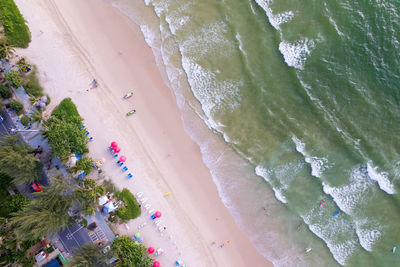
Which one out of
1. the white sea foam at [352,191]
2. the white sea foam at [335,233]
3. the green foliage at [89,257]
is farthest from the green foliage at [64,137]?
the white sea foam at [352,191]

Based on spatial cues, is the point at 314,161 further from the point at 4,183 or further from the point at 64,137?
the point at 4,183

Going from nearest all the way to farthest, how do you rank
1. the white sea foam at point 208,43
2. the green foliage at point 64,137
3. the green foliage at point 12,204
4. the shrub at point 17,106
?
the green foliage at point 64,137
the green foliage at point 12,204
the shrub at point 17,106
the white sea foam at point 208,43

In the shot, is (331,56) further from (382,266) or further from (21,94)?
(21,94)

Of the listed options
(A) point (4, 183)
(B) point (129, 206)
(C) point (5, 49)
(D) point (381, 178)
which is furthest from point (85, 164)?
(D) point (381, 178)

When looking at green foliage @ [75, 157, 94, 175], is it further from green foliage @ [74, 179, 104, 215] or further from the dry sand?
the dry sand

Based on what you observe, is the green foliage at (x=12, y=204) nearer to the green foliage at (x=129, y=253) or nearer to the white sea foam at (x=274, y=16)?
the green foliage at (x=129, y=253)

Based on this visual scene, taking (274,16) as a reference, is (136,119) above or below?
below
